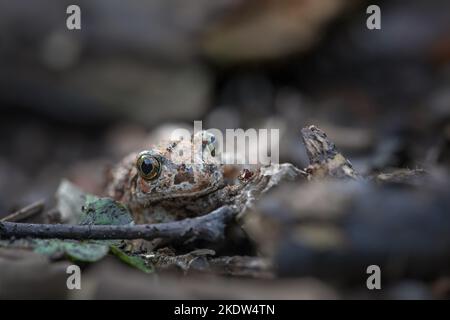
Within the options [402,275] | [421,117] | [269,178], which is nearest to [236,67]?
[421,117]

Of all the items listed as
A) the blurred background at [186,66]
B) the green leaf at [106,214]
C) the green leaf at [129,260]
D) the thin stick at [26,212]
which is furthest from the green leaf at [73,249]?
the blurred background at [186,66]

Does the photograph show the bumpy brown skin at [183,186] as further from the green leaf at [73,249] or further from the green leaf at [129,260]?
the green leaf at [73,249]

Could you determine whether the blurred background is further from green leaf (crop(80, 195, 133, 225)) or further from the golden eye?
green leaf (crop(80, 195, 133, 225))

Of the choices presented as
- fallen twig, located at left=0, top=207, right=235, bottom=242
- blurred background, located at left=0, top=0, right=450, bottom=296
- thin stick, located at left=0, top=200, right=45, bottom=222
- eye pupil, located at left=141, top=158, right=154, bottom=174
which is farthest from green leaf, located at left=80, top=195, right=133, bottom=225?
blurred background, located at left=0, top=0, right=450, bottom=296

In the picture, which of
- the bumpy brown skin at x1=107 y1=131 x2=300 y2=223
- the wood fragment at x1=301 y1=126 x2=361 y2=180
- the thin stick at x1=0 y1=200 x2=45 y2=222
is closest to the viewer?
the wood fragment at x1=301 y1=126 x2=361 y2=180

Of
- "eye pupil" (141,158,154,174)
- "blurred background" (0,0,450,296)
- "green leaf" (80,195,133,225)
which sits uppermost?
"blurred background" (0,0,450,296)
